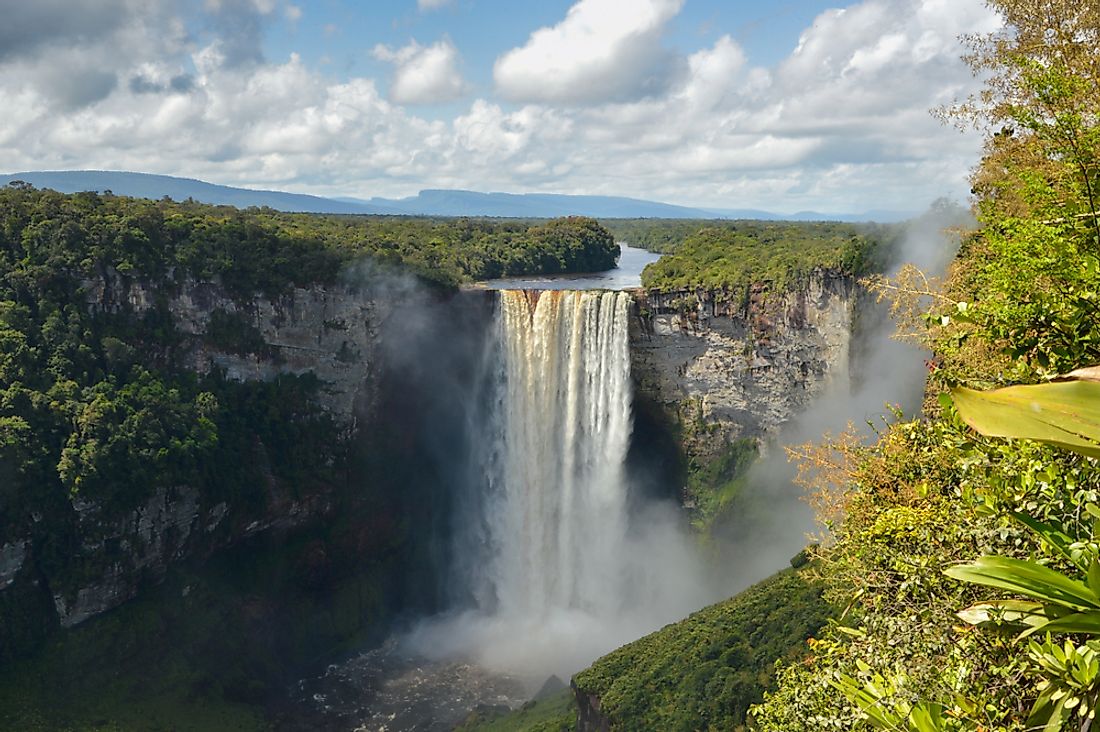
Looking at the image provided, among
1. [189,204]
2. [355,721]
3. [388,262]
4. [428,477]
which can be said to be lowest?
[355,721]

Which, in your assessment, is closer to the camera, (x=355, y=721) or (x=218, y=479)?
(x=355, y=721)

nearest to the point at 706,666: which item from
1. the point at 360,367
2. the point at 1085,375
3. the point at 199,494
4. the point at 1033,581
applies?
the point at 1033,581

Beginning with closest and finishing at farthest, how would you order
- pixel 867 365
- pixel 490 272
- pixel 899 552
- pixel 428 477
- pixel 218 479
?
pixel 899 552 < pixel 867 365 < pixel 218 479 < pixel 428 477 < pixel 490 272

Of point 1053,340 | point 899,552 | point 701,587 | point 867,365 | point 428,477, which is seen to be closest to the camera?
point 1053,340

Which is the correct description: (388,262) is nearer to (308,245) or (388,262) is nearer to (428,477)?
(308,245)

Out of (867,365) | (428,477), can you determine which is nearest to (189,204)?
(428,477)

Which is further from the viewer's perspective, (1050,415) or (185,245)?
(185,245)

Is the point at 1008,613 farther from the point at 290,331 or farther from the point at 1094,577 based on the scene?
the point at 290,331
